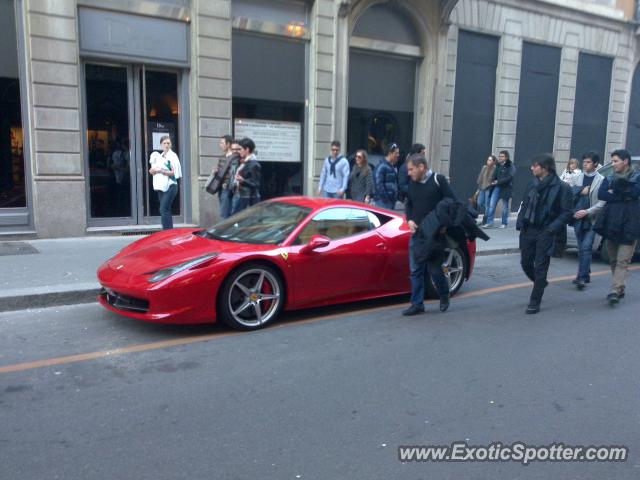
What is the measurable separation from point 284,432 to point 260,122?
9765 mm

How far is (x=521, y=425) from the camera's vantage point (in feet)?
12.1

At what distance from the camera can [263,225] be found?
6211 mm

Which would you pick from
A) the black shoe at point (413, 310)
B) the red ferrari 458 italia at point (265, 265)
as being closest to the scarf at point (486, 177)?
the red ferrari 458 italia at point (265, 265)

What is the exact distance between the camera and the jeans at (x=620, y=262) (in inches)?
267

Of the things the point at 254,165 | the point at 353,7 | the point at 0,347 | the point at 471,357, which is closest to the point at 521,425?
the point at 471,357

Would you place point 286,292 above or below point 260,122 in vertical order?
below

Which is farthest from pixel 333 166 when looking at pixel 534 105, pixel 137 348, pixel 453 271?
pixel 534 105

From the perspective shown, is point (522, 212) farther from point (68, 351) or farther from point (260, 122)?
point (260, 122)

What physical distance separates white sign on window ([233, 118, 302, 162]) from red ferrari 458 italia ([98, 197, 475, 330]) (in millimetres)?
5957

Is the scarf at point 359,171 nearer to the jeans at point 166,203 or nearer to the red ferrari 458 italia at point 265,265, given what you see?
the jeans at point 166,203

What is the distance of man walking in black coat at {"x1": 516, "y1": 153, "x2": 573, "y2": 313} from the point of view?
6.35m

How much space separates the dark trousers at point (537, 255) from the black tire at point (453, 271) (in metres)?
0.75

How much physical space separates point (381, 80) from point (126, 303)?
10.7 m

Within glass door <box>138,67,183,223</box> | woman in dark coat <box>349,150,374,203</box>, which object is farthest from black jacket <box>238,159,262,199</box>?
glass door <box>138,67,183,223</box>
